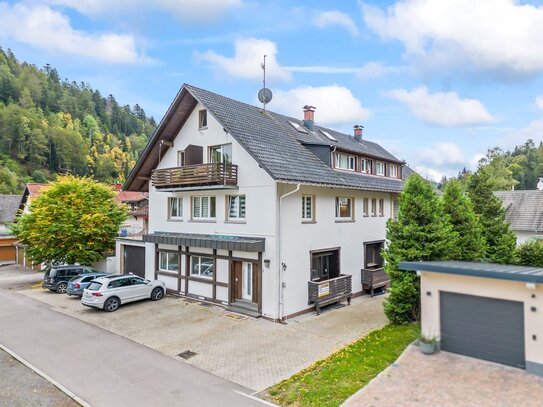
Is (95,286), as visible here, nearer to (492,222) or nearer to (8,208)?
(492,222)

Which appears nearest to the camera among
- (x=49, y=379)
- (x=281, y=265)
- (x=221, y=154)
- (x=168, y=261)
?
(x=49, y=379)

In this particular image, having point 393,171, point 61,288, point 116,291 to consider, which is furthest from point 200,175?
point 393,171

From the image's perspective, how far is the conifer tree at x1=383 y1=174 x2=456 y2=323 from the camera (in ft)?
45.2

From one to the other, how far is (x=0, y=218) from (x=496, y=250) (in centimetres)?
5489

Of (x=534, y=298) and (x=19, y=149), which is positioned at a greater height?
(x=19, y=149)

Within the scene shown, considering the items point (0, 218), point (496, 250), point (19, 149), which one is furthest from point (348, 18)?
point (19, 149)

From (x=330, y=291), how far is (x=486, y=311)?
25.0ft

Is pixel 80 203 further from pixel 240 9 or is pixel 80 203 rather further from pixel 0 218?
pixel 0 218

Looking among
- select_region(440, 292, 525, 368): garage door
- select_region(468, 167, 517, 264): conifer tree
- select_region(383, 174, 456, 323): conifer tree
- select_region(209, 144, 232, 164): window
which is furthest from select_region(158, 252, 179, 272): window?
select_region(468, 167, 517, 264): conifer tree

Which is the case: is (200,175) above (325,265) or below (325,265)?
above

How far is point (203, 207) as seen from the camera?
19453 millimetres

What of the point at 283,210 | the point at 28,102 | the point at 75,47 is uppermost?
the point at 28,102

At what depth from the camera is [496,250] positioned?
17.8 meters

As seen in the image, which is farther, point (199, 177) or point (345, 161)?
point (345, 161)
